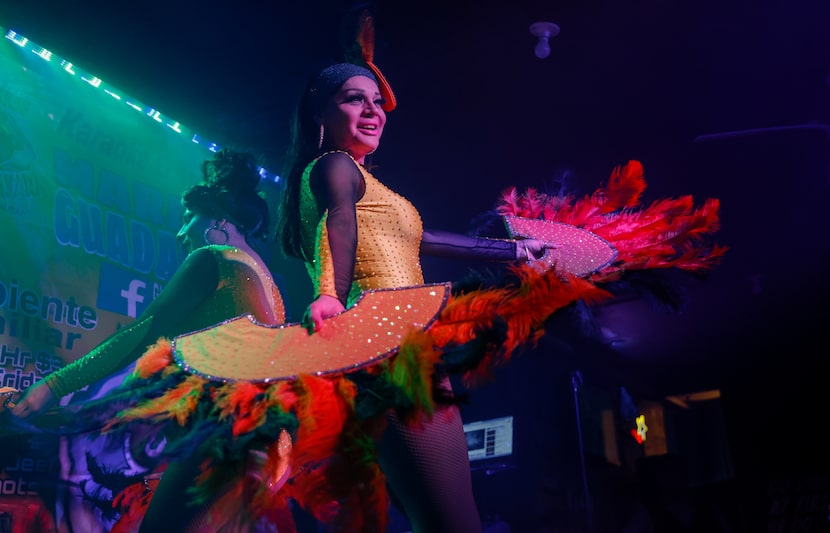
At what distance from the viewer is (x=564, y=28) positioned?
362 cm

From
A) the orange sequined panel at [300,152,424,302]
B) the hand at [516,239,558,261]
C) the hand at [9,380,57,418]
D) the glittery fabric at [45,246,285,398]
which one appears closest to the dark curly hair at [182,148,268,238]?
the glittery fabric at [45,246,285,398]

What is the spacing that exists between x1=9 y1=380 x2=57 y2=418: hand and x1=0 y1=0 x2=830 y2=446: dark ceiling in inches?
66.3

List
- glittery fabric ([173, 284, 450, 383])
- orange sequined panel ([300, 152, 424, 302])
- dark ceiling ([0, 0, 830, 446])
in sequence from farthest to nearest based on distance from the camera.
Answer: dark ceiling ([0, 0, 830, 446]) → orange sequined panel ([300, 152, 424, 302]) → glittery fabric ([173, 284, 450, 383])

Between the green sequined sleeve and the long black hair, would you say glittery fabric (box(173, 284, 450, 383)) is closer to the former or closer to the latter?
the long black hair

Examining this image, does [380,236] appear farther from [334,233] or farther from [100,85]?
[100,85]

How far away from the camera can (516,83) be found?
157 inches

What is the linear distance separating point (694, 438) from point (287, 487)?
1110 cm

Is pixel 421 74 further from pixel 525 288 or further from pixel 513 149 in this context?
pixel 525 288

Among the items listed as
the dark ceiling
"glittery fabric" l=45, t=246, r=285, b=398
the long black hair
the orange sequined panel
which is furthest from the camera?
the dark ceiling

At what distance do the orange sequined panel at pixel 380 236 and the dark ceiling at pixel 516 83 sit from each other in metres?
0.85

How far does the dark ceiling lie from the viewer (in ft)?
11.6

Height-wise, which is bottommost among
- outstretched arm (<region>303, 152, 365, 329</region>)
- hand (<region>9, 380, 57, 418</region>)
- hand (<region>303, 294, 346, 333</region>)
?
hand (<region>9, 380, 57, 418</region>)

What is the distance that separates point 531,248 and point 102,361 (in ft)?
4.37

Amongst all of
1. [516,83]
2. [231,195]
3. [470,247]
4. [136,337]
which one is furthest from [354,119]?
[516,83]
